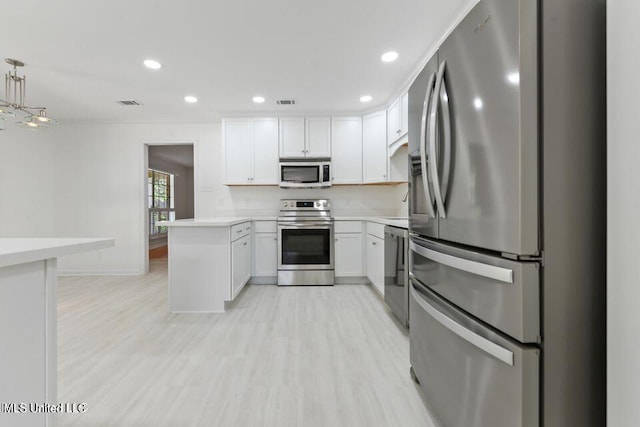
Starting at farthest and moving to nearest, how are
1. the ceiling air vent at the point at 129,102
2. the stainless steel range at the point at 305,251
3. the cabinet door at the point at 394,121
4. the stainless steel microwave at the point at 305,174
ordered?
the stainless steel microwave at the point at 305,174 → the stainless steel range at the point at 305,251 → the ceiling air vent at the point at 129,102 → the cabinet door at the point at 394,121

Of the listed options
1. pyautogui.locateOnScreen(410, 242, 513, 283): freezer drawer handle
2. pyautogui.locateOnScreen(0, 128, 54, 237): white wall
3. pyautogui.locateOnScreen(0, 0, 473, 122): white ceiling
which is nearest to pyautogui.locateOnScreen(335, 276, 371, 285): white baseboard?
pyautogui.locateOnScreen(0, 0, 473, 122): white ceiling

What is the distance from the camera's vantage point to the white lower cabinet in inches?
121

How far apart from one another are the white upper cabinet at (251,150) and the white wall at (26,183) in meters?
2.88

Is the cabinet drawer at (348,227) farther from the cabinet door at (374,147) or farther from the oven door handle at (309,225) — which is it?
the cabinet door at (374,147)

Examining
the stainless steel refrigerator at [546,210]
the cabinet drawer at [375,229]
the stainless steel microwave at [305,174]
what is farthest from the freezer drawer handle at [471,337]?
the stainless steel microwave at [305,174]

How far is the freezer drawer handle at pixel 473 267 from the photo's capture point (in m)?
0.85

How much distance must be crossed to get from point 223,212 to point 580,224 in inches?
171

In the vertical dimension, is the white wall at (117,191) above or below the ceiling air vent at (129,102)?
below

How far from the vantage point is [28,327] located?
718 mm

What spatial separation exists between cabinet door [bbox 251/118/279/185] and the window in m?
4.26

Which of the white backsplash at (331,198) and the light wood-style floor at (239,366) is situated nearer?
the light wood-style floor at (239,366)

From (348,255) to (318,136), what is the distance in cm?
175

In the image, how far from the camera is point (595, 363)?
811 millimetres

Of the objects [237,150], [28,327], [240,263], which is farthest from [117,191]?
[28,327]
